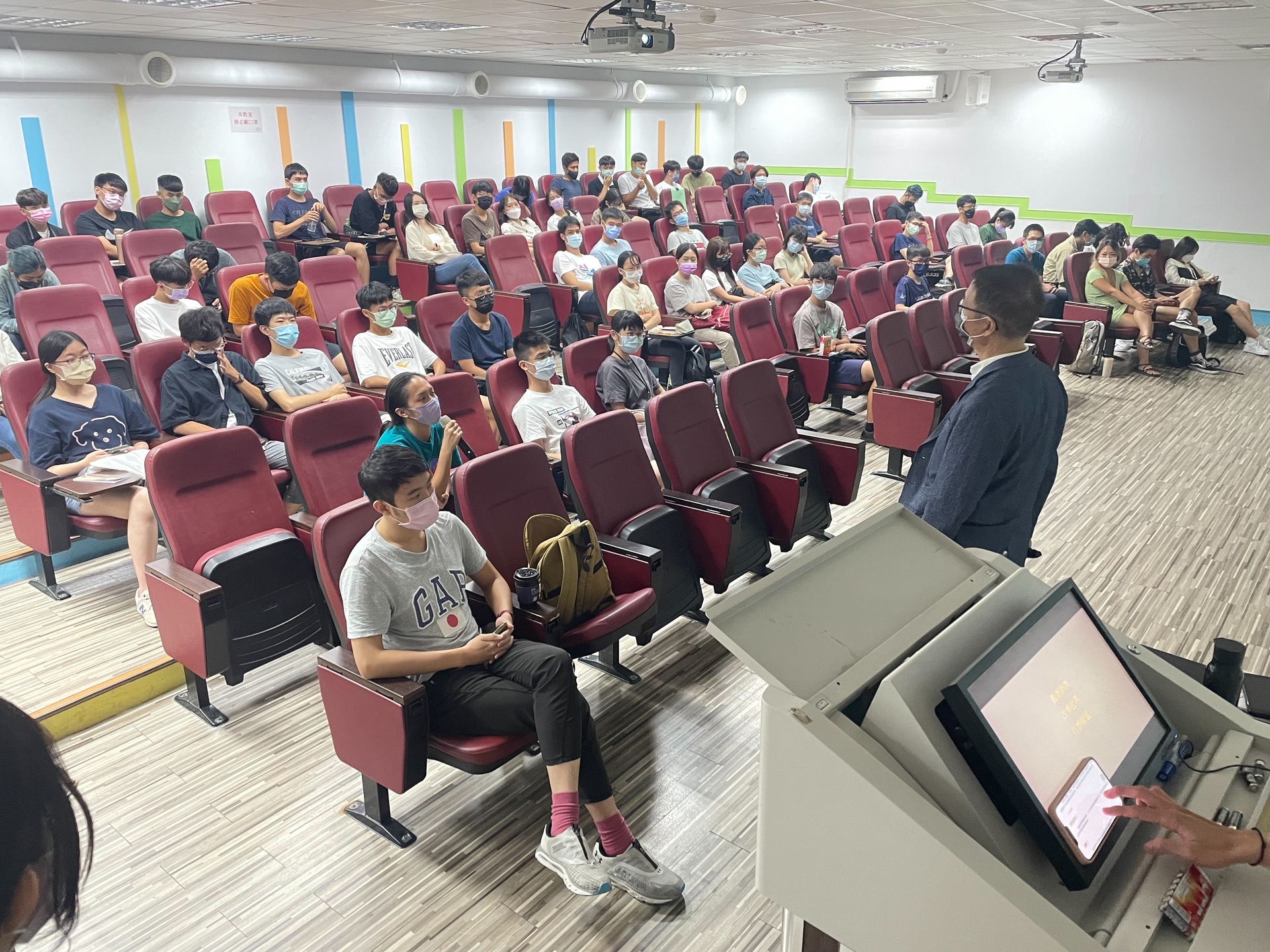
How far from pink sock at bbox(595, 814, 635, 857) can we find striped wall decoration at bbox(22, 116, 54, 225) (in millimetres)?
8648

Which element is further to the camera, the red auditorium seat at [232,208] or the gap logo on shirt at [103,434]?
the red auditorium seat at [232,208]

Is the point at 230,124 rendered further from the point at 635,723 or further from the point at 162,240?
the point at 635,723

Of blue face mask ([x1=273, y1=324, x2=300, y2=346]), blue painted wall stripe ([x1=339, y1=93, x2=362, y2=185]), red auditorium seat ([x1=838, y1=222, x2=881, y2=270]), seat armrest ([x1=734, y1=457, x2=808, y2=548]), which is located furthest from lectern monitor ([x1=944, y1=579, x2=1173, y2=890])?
blue painted wall stripe ([x1=339, y1=93, x2=362, y2=185])

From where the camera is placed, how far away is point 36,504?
3809mm

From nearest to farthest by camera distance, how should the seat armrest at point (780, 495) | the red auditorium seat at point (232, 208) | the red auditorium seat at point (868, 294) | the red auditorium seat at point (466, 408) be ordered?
the seat armrest at point (780, 495)
the red auditorium seat at point (466, 408)
the red auditorium seat at point (868, 294)
the red auditorium seat at point (232, 208)

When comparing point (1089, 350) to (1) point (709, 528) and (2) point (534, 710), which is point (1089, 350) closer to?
(1) point (709, 528)

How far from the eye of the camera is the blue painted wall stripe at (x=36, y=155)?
28.0 feet

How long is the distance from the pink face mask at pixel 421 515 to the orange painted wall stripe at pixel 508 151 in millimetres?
11304

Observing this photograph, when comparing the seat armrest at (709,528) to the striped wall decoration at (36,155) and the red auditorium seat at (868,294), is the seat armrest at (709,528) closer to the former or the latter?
the red auditorium seat at (868,294)

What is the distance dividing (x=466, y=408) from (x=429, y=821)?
210cm

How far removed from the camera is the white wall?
39.2 ft

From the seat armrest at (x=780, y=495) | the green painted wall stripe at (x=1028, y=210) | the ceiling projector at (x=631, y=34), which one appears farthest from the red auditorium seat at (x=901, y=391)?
the green painted wall stripe at (x=1028, y=210)

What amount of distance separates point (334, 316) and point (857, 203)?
809 cm

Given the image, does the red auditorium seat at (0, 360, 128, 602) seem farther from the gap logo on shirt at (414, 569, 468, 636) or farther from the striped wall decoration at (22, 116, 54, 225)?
the striped wall decoration at (22, 116, 54, 225)
